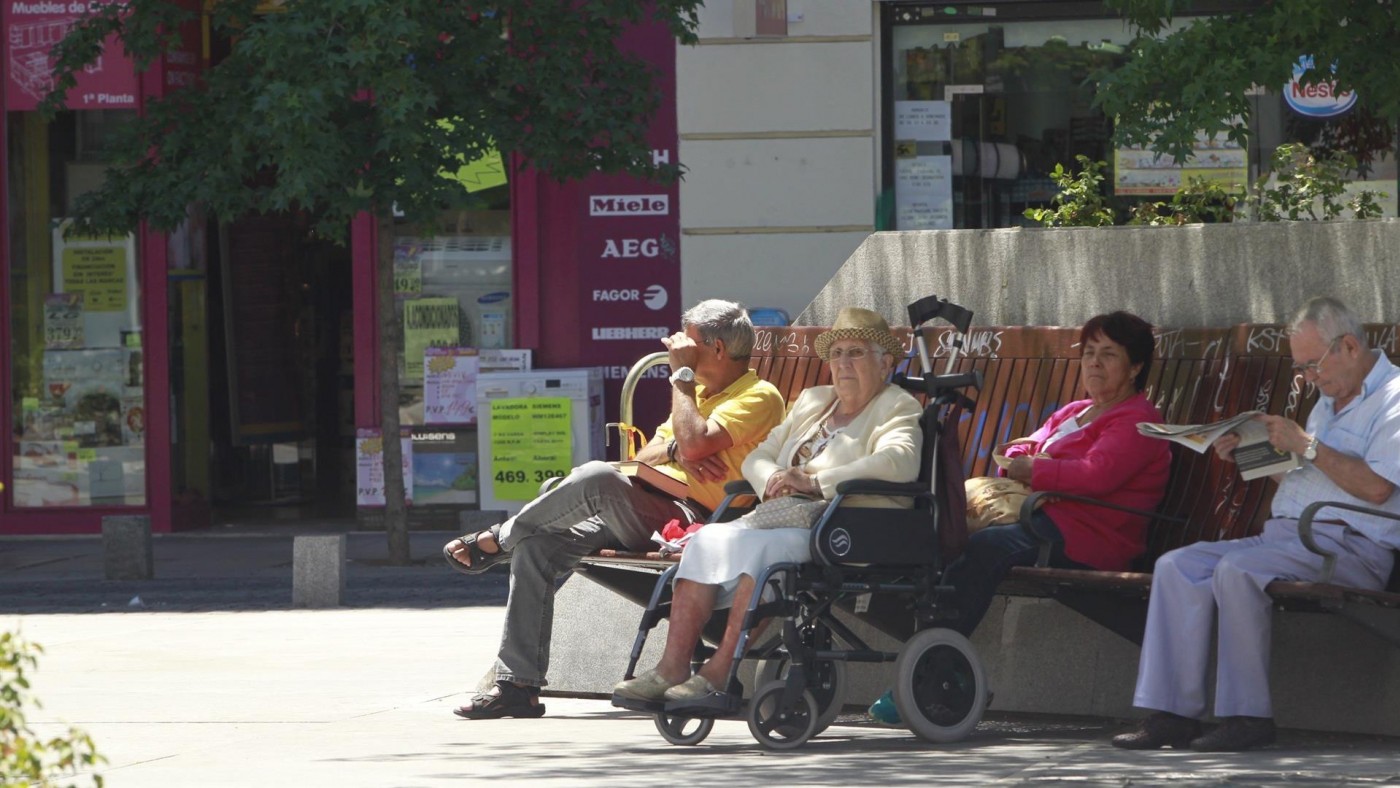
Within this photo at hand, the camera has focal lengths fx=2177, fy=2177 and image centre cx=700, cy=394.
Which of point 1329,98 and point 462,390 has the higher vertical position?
point 1329,98

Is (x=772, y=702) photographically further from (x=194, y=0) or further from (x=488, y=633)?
(x=194, y=0)

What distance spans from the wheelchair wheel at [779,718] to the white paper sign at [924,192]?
733cm

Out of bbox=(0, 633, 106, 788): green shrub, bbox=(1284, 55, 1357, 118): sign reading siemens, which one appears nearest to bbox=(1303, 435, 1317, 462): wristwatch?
bbox=(0, 633, 106, 788): green shrub

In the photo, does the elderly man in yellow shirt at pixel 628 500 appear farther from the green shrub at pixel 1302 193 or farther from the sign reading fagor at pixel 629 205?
the sign reading fagor at pixel 629 205

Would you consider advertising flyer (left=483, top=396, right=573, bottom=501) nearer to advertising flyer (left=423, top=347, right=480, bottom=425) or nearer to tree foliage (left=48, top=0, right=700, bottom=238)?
advertising flyer (left=423, top=347, right=480, bottom=425)

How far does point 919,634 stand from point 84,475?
916 cm

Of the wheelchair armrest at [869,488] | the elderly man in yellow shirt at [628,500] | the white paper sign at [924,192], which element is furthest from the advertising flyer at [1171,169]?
the wheelchair armrest at [869,488]

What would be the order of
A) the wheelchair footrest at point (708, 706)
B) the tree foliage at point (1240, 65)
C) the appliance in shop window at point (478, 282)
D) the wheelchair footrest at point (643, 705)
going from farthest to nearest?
the appliance in shop window at point (478, 282) < the tree foliage at point (1240, 65) < the wheelchair footrest at point (643, 705) < the wheelchair footrest at point (708, 706)

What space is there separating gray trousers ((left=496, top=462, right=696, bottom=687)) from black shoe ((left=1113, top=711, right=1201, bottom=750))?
1747 millimetres

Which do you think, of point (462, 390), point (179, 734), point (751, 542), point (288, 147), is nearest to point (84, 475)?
point (462, 390)

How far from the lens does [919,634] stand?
6266 mm

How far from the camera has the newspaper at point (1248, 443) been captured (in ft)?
19.9

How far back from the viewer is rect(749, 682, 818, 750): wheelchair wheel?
20.4 feet

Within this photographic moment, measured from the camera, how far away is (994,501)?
671 centimetres
